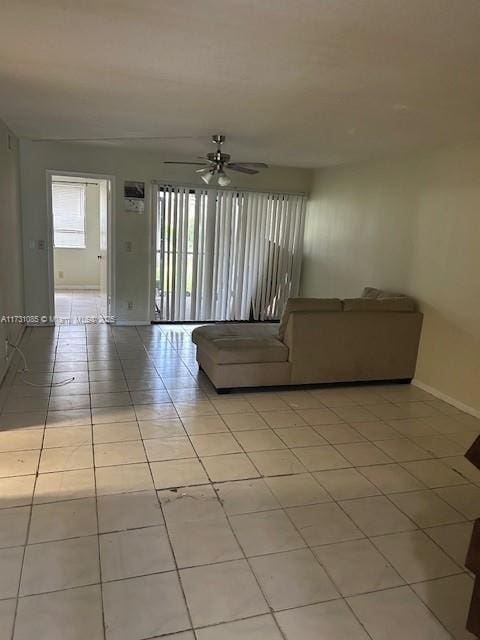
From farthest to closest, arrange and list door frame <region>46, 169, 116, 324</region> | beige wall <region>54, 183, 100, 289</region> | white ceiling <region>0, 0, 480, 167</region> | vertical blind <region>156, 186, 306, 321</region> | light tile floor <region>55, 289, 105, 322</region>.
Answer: beige wall <region>54, 183, 100, 289</region> → light tile floor <region>55, 289, 105, 322</region> → vertical blind <region>156, 186, 306, 321</region> → door frame <region>46, 169, 116, 324</region> → white ceiling <region>0, 0, 480, 167</region>

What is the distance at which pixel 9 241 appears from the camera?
181 inches

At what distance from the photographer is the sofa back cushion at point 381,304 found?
14.0 feet

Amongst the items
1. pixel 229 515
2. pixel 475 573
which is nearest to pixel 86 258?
pixel 229 515

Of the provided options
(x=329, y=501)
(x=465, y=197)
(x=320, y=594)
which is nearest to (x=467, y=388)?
(x=465, y=197)

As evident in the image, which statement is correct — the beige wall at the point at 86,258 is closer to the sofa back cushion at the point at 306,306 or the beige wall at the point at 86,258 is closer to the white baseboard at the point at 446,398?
the sofa back cushion at the point at 306,306

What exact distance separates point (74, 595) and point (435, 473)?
217cm

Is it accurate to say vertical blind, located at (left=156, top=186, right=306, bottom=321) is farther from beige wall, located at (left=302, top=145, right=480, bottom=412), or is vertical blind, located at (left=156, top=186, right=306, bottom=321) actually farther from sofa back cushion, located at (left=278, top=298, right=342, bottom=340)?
sofa back cushion, located at (left=278, top=298, right=342, bottom=340)

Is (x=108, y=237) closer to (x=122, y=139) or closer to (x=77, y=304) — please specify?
(x=122, y=139)

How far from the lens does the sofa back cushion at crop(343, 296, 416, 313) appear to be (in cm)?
427

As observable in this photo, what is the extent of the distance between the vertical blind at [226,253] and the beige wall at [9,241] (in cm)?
180

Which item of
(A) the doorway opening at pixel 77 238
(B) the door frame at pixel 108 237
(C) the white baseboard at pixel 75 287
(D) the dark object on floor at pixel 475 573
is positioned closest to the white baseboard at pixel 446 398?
(D) the dark object on floor at pixel 475 573

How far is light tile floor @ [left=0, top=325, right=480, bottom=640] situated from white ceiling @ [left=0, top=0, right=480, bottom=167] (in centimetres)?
231

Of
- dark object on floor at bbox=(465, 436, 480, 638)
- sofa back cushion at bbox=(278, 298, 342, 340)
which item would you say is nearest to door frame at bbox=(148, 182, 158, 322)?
sofa back cushion at bbox=(278, 298, 342, 340)

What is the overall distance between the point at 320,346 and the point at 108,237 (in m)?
3.54
